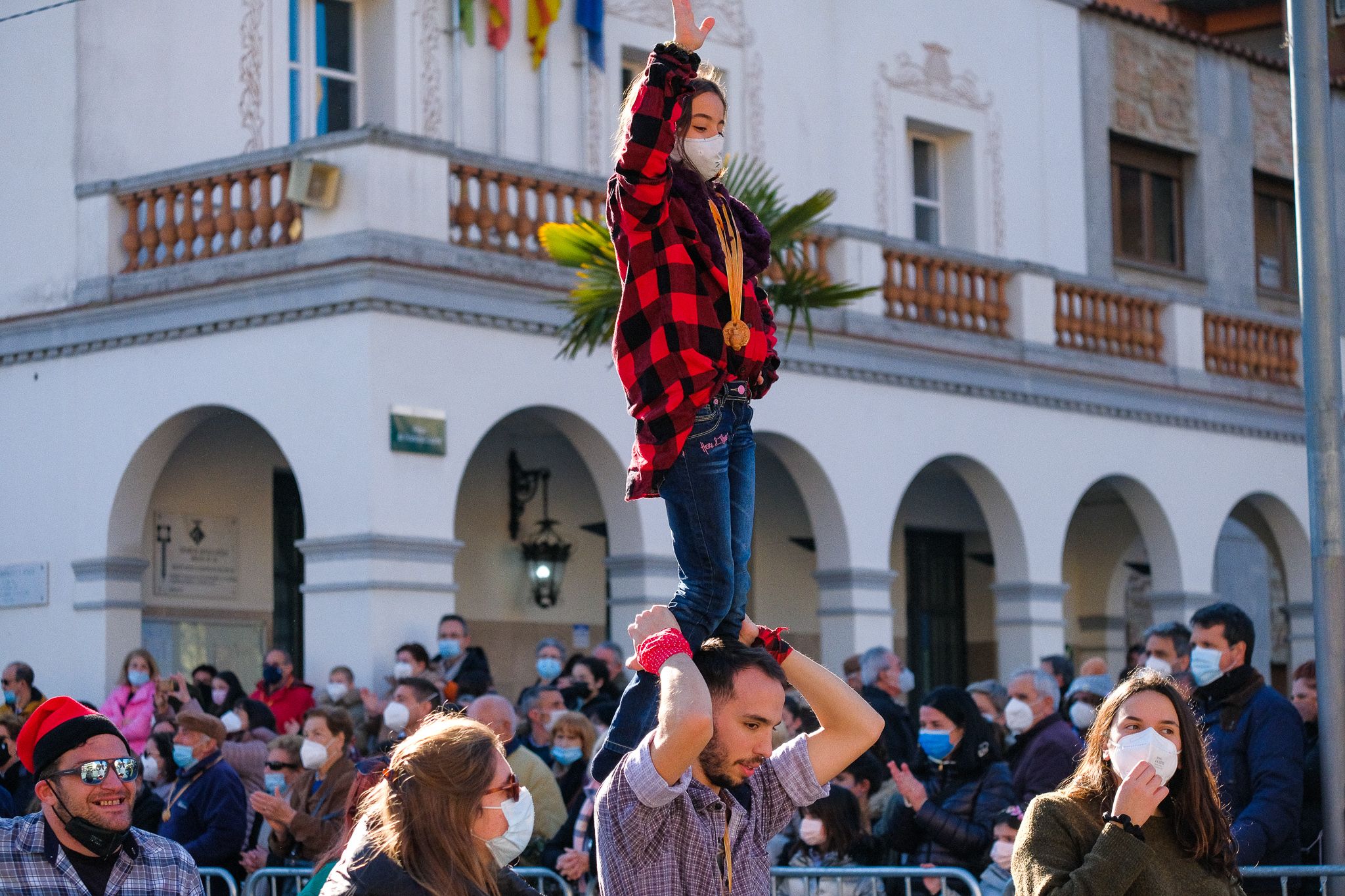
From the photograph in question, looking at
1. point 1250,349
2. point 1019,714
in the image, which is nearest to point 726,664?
point 1019,714

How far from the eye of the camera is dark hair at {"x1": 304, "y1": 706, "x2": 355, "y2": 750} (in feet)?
34.9

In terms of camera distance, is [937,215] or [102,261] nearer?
[102,261]

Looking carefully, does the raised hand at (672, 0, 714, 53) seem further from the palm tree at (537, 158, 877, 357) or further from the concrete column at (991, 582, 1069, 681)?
the concrete column at (991, 582, 1069, 681)

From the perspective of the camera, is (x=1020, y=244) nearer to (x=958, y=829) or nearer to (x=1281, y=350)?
(x=1281, y=350)

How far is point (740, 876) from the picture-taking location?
497 centimetres

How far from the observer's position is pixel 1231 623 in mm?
8016

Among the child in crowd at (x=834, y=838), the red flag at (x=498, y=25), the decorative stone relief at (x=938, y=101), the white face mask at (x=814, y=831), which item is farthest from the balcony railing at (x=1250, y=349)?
the white face mask at (x=814, y=831)

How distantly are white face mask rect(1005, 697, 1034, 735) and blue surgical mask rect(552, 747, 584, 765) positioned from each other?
2521 mm

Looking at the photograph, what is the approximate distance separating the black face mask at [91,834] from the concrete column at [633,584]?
34.9 feet

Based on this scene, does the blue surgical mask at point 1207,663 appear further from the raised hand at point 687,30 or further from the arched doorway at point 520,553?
the arched doorway at point 520,553

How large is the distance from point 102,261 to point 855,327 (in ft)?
21.5

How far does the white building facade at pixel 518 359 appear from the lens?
1524 cm

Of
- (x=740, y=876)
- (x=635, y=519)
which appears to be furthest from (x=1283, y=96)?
(x=740, y=876)

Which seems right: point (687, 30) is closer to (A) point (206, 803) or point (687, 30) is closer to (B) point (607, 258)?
(A) point (206, 803)
